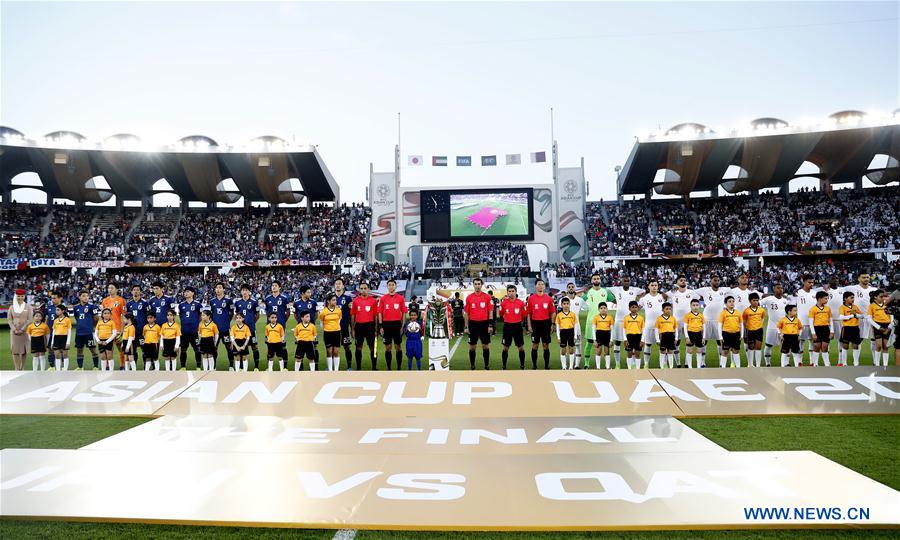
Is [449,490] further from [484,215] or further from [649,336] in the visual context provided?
[484,215]

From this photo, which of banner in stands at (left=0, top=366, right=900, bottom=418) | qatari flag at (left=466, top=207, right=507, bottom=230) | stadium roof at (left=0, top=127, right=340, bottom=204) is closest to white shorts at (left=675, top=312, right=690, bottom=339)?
banner in stands at (left=0, top=366, right=900, bottom=418)

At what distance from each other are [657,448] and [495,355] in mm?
7772

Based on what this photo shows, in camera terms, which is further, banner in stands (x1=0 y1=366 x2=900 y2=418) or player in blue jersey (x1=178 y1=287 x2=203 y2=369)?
player in blue jersey (x1=178 y1=287 x2=203 y2=369)

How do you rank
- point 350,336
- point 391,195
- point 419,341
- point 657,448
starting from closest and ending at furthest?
point 657,448 < point 419,341 < point 350,336 < point 391,195

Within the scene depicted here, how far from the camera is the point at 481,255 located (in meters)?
39.2

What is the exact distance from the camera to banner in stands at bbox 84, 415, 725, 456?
5473mm

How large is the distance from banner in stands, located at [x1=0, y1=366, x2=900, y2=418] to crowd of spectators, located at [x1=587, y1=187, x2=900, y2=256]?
31.2m

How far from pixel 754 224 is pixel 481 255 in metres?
19.8

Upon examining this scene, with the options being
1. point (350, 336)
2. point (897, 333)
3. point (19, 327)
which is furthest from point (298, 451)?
point (897, 333)

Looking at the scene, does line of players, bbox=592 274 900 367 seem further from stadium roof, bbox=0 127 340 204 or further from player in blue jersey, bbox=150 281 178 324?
stadium roof, bbox=0 127 340 204

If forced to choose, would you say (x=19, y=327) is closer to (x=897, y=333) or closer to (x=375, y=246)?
(x=897, y=333)

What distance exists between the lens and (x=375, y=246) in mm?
40656

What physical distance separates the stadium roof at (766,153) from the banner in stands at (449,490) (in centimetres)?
3249

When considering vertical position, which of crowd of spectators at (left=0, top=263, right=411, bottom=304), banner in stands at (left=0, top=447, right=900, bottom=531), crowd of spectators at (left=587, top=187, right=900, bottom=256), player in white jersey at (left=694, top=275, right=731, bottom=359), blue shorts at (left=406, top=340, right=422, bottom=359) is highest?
crowd of spectators at (left=587, top=187, right=900, bottom=256)
